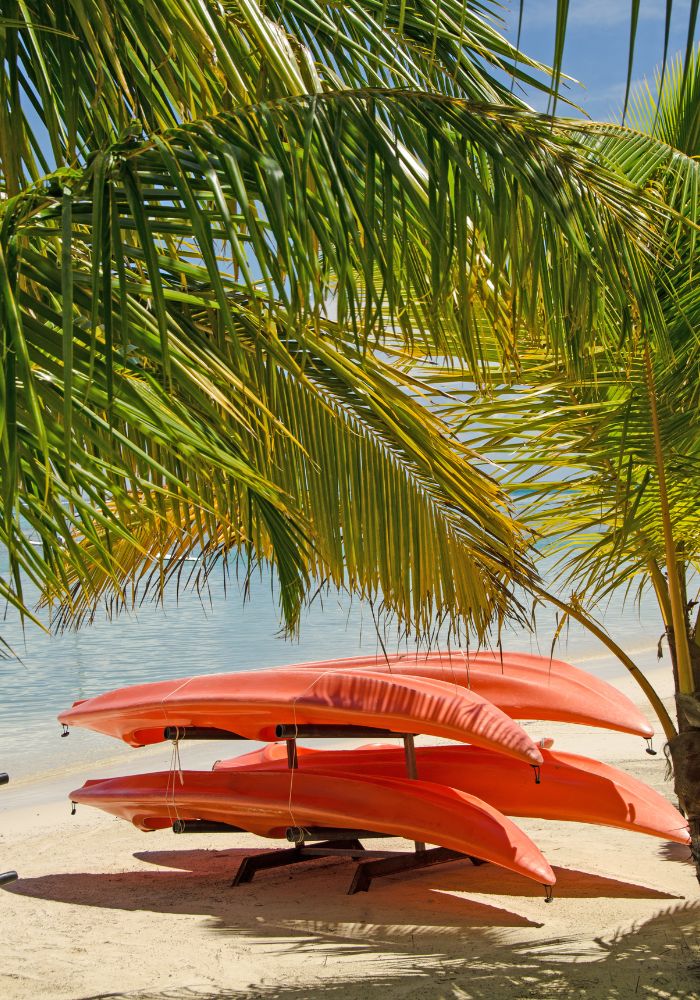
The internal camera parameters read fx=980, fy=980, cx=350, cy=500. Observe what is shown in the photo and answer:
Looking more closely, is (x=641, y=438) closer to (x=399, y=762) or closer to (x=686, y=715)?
(x=686, y=715)

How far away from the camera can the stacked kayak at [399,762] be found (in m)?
4.42

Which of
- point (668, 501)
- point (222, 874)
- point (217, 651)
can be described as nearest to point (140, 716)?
point (222, 874)

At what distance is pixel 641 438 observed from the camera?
11.2ft

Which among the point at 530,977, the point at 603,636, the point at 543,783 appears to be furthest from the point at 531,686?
the point at 530,977

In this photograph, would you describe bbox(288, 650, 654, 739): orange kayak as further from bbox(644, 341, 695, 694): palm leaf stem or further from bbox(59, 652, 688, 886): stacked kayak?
bbox(644, 341, 695, 694): palm leaf stem

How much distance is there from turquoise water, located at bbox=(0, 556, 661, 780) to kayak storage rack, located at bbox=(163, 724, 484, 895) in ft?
14.8

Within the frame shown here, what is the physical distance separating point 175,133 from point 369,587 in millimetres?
2030

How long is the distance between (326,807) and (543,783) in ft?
3.50

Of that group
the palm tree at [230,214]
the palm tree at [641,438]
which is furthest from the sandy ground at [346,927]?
the palm tree at [230,214]

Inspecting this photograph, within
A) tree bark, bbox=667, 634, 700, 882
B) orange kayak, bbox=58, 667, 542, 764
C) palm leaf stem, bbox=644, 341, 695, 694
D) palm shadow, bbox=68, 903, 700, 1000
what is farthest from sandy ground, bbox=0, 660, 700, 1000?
palm leaf stem, bbox=644, 341, 695, 694

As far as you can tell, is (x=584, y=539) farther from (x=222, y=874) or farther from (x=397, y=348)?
(x=222, y=874)

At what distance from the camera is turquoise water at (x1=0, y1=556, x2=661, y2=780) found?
11367mm

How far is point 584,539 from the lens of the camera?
13.9 ft

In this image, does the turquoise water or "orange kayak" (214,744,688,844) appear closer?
"orange kayak" (214,744,688,844)
